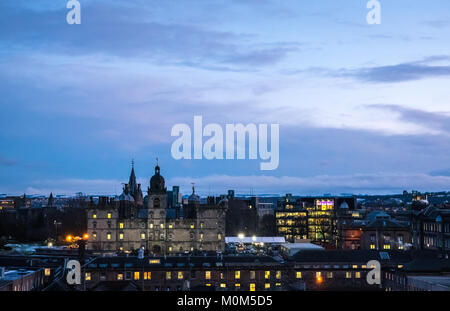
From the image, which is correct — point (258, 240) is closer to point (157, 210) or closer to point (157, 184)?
point (157, 210)

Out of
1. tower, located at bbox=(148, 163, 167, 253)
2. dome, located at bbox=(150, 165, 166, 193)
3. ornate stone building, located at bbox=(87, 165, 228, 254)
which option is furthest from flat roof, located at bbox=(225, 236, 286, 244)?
dome, located at bbox=(150, 165, 166, 193)

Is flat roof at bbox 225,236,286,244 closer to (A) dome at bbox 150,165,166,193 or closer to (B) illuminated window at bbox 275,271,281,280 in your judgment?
(A) dome at bbox 150,165,166,193

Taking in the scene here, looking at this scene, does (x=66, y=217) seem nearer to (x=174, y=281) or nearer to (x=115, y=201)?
(x=115, y=201)

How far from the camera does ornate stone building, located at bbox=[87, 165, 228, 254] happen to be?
10431 centimetres

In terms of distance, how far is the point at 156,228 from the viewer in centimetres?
10519

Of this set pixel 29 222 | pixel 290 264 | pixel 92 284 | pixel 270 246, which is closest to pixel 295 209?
pixel 270 246

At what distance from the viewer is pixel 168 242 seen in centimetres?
10519

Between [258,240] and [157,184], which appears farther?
[258,240]

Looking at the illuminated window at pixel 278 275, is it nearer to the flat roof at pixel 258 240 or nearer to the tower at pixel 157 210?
the tower at pixel 157 210

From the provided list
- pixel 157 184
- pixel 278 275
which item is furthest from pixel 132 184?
pixel 278 275

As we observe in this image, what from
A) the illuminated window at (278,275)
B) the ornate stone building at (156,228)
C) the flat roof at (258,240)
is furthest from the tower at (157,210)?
the illuminated window at (278,275)

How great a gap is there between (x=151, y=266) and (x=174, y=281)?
11.3 feet

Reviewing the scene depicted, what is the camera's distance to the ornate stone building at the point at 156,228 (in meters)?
104
